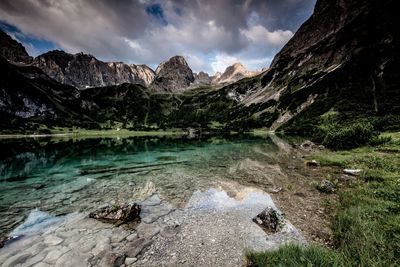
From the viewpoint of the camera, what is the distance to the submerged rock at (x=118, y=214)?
1416 cm

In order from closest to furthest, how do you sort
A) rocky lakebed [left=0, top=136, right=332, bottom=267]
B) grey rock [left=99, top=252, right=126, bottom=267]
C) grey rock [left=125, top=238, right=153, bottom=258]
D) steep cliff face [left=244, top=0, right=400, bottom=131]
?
grey rock [left=99, top=252, right=126, bottom=267]
rocky lakebed [left=0, top=136, right=332, bottom=267]
grey rock [left=125, top=238, right=153, bottom=258]
steep cliff face [left=244, top=0, right=400, bottom=131]

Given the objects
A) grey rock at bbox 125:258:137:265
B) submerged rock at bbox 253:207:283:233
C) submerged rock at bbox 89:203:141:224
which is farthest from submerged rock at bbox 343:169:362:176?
grey rock at bbox 125:258:137:265

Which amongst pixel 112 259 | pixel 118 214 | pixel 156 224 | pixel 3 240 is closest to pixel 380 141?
pixel 156 224

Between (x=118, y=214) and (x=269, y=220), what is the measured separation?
9.86 meters

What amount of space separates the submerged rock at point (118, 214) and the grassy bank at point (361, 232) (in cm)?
879

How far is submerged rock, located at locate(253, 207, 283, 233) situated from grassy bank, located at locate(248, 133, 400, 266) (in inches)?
115

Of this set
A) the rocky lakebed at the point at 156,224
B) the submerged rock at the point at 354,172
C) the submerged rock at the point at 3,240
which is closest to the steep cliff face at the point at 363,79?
the submerged rock at the point at 354,172

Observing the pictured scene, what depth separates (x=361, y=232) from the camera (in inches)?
371

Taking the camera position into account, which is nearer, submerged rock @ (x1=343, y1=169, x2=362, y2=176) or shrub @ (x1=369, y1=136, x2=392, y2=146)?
submerged rock @ (x1=343, y1=169, x2=362, y2=176)

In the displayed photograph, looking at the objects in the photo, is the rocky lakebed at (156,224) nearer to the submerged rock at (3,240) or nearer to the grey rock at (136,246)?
the grey rock at (136,246)

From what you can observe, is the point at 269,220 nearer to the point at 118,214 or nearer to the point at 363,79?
the point at 118,214

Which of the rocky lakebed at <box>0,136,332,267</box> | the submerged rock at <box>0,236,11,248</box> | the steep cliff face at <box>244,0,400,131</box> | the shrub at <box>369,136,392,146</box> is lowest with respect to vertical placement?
the rocky lakebed at <box>0,136,332,267</box>

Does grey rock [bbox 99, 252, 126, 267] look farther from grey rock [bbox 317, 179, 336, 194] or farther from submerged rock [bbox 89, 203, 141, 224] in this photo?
grey rock [bbox 317, 179, 336, 194]

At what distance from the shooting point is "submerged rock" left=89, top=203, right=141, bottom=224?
558 inches
